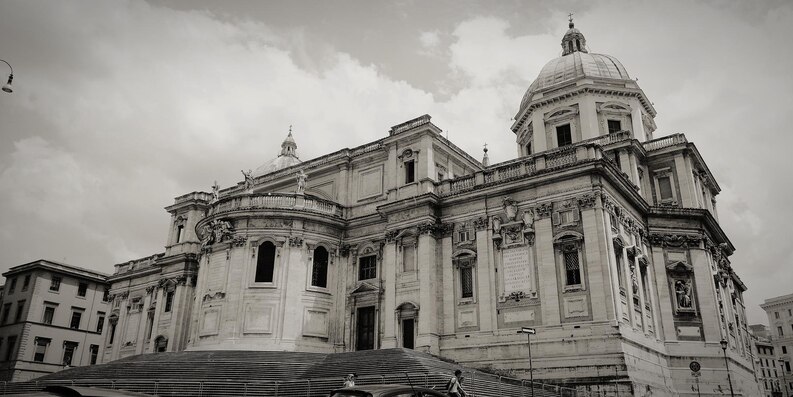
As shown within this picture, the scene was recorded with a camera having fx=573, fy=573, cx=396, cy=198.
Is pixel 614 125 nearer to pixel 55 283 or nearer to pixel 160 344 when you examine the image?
pixel 160 344

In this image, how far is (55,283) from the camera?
54.6 meters

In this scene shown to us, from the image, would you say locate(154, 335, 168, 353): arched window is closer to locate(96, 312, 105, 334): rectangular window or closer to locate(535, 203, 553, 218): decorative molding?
locate(96, 312, 105, 334): rectangular window

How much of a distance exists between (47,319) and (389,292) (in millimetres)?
39825

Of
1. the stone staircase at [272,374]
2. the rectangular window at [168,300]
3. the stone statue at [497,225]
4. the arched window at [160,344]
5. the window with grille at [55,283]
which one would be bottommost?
the stone staircase at [272,374]

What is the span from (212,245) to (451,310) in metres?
14.7

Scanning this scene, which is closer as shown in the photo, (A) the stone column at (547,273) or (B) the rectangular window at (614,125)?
(A) the stone column at (547,273)

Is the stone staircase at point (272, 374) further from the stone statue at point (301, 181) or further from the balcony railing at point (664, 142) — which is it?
the balcony railing at point (664, 142)

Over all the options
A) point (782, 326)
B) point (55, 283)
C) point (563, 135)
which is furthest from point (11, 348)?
point (782, 326)

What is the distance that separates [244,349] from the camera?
3011 cm

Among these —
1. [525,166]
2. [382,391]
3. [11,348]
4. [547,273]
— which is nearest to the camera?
[382,391]

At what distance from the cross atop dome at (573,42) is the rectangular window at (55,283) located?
50.0 m

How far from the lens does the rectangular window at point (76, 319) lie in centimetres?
5523

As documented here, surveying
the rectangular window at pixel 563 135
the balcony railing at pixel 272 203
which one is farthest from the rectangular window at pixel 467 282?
the rectangular window at pixel 563 135

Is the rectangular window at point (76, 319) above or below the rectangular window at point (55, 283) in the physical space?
below
